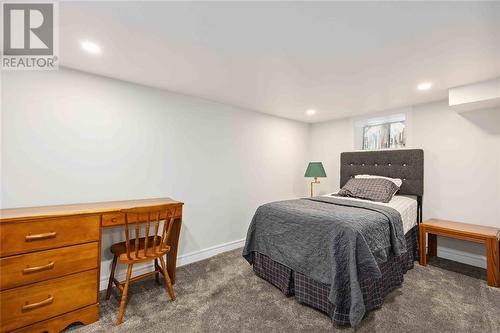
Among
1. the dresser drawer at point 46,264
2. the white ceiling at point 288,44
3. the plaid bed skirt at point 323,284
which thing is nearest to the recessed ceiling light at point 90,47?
the white ceiling at point 288,44

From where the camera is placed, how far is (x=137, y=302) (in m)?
1.97

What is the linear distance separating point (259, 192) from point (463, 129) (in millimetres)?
2873

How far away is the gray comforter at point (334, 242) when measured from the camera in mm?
1642

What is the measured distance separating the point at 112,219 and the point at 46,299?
64 centimetres

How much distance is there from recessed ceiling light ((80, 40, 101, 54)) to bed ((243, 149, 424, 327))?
2.10 meters

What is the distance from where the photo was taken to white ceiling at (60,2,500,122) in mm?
1341

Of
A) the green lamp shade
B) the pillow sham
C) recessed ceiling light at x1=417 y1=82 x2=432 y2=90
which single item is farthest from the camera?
the green lamp shade

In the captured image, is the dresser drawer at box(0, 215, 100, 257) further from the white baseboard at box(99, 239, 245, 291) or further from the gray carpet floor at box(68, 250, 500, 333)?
the white baseboard at box(99, 239, 245, 291)

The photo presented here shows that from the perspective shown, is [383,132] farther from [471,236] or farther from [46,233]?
[46,233]

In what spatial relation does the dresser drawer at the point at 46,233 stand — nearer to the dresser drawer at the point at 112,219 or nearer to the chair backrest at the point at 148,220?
A: the dresser drawer at the point at 112,219

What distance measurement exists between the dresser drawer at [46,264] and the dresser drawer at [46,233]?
44 millimetres

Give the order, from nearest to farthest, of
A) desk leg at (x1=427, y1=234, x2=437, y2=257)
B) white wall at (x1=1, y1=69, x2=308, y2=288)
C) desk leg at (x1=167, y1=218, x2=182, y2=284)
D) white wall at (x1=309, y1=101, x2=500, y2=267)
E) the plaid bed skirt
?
the plaid bed skirt < white wall at (x1=1, y1=69, x2=308, y2=288) < desk leg at (x1=167, y1=218, x2=182, y2=284) < white wall at (x1=309, y1=101, x2=500, y2=267) < desk leg at (x1=427, y1=234, x2=437, y2=257)

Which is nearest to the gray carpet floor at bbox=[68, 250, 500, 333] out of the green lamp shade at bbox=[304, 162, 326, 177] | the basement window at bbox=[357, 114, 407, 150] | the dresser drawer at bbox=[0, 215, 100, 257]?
the dresser drawer at bbox=[0, 215, 100, 257]

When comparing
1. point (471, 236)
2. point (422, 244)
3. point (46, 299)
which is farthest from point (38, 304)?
point (471, 236)
